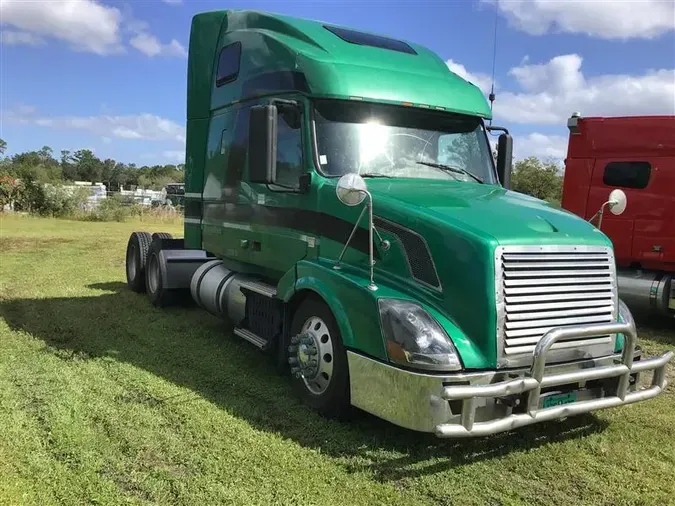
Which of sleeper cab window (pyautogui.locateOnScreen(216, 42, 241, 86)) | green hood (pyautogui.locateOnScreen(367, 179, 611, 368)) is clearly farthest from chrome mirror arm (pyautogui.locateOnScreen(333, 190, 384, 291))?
sleeper cab window (pyautogui.locateOnScreen(216, 42, 241, 86))

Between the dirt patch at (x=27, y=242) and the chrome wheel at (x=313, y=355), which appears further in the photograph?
the dirt patch at (x=27, y=242)

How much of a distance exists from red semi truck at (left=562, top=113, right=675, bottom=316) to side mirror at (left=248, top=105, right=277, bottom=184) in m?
5.88

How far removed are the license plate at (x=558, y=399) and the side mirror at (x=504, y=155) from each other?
2.72 meters

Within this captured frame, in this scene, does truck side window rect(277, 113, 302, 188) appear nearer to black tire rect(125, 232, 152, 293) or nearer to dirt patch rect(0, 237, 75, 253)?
black tire rect(125, 232, 152, 293)

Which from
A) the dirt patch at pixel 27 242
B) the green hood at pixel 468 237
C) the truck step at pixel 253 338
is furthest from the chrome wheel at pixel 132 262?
the dirt patch at pixel 27 242

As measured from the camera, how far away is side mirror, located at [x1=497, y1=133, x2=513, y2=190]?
639 centimetres

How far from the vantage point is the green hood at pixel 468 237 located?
4023mm

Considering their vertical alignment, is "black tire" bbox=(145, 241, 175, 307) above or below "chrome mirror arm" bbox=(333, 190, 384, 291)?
below

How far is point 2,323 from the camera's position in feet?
24.9

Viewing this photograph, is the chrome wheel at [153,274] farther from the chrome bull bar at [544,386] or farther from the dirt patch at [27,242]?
the dirt patch at [27,242]

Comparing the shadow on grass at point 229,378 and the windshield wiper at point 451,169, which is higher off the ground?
the windshield wiper at point 451,169

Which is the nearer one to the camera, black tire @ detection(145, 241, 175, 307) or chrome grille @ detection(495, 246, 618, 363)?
chrome grille @ detection(495, 246, 618, 363)

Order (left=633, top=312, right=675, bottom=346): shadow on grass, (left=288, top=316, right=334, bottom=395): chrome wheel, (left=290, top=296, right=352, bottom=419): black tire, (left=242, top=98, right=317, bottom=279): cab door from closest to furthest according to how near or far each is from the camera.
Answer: (left=290, top=296, right=352, bottom=419): black tire
(left=288, top=316, right=334, bottom=395): chrome wheel
(left=242, top=98, right=317, bottom=279): cab door
(left=633, top=312, right=675, bottom=346): shadow on grass

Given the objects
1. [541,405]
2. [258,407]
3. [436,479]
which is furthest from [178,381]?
[541,405]
